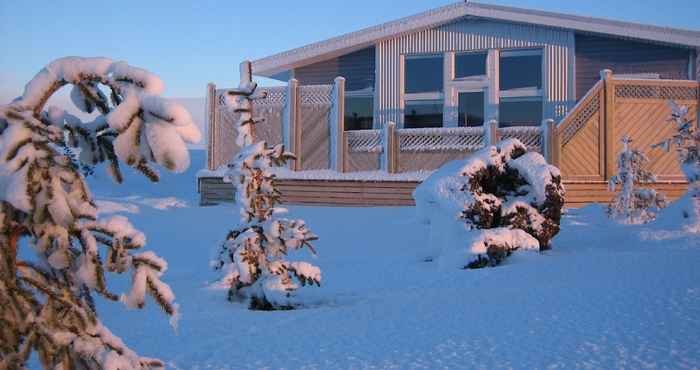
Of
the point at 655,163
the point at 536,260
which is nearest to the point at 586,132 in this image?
the point at 655,163

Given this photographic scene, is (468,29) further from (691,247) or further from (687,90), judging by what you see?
(691,247)

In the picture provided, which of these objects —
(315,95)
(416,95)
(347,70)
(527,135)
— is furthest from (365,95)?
(527,135)

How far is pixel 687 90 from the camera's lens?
13883 millimetres

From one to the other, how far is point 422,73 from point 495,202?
10616mm

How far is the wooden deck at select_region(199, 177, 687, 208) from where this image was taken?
13406mm

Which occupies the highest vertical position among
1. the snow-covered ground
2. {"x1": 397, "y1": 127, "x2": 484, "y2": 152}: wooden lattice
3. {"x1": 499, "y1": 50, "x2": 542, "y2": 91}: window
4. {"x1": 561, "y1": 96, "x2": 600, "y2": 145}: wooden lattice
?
{"x1": 499, "y1": 50, "x2": 542, "y2": 91}: window

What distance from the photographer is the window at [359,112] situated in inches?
715

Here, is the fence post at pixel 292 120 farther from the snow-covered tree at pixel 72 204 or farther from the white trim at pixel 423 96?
the snow-covered tree at pixel 72 204

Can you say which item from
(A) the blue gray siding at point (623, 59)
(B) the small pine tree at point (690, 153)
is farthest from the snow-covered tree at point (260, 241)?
(A) the blue gray siding at point (623, 59)

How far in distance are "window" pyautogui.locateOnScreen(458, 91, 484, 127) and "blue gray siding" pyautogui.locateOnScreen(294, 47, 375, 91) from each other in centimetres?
287

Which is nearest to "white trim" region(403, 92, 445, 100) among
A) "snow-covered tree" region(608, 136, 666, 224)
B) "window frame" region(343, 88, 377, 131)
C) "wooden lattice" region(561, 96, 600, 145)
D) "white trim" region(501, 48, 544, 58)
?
"window frame" region(343, 88, 377, 131)

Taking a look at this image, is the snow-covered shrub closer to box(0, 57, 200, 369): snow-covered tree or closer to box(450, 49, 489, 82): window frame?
box(450, 49, 489, 82): window frame

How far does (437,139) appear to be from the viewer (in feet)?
46.3

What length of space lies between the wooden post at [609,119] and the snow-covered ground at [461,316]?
17.5 ft
